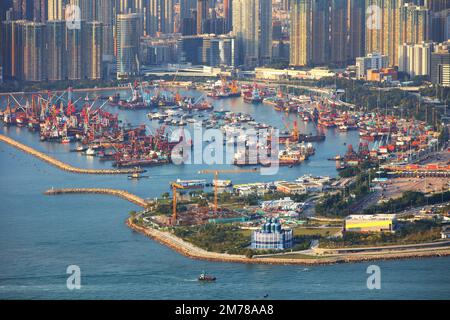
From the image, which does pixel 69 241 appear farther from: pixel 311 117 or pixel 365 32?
pixel 365 32

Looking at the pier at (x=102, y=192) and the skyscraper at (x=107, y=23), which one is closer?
the pier at (x=102, y=192)

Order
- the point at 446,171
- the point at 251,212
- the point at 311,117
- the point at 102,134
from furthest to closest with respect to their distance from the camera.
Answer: the point at 311,117
the point at 102,134
the point at 446,171
the point at 251,212

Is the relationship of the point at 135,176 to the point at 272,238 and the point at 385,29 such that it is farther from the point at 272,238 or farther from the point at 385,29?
the point at 385,29

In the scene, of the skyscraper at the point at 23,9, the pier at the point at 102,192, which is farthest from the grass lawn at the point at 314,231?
the skyscraper at the point at 23,9

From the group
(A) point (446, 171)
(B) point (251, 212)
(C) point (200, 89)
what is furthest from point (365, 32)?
(B) point (251, 212)

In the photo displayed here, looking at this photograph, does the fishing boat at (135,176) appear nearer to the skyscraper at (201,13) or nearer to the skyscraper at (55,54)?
the skyscraper at (55,54)
